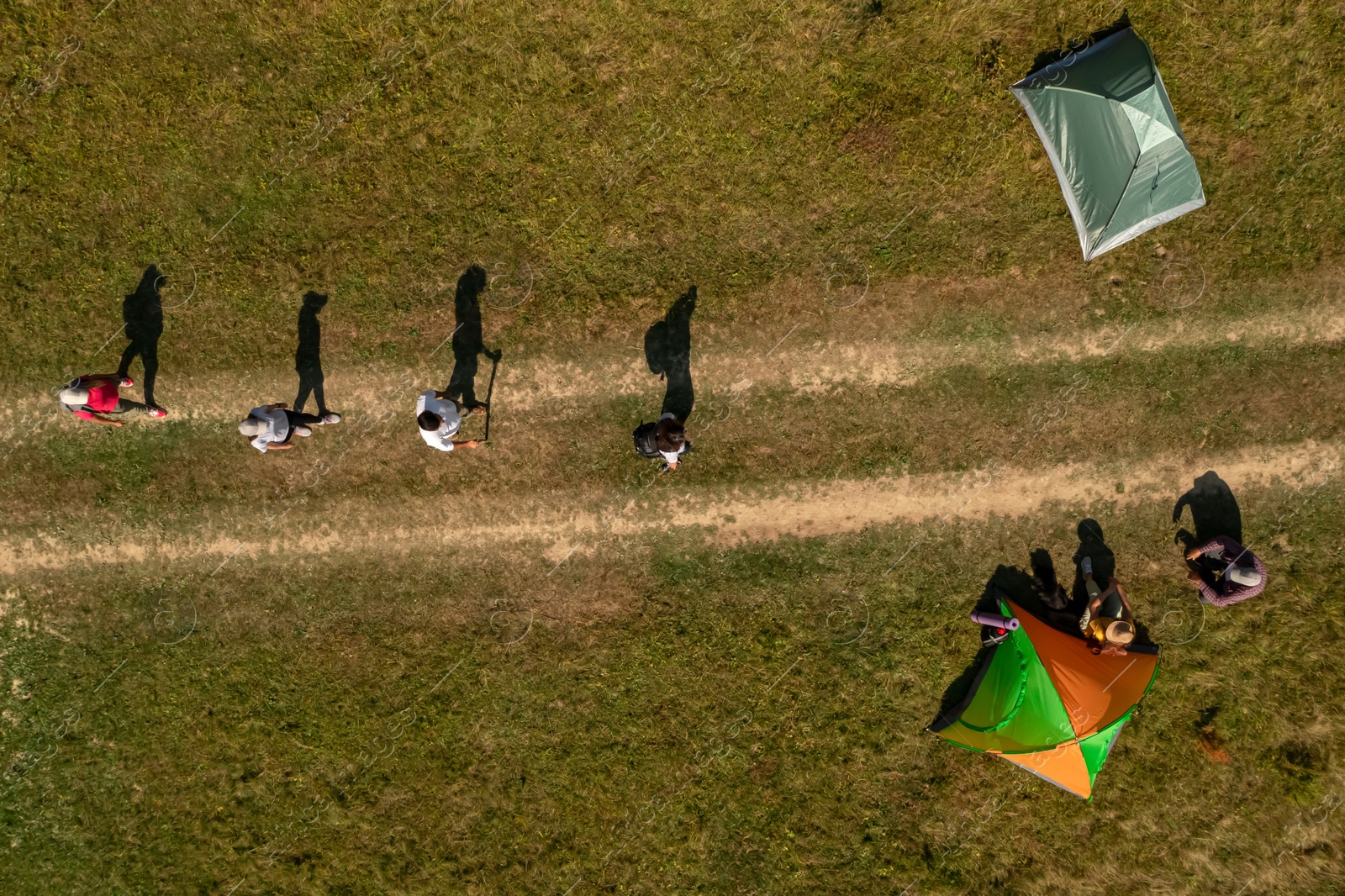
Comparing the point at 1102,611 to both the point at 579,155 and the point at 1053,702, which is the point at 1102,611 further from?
the point at 579,155

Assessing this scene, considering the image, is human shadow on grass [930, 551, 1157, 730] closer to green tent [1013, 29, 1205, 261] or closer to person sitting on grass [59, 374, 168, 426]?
green tent [1013, 29, 1205, 261]

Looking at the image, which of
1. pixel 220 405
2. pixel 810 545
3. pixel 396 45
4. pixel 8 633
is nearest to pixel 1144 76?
pixel 810 545

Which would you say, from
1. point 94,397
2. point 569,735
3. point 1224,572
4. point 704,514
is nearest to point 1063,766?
point 1224,572

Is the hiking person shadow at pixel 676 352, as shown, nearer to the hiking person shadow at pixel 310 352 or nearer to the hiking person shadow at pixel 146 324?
the hiking person shadow at pixel 310 352

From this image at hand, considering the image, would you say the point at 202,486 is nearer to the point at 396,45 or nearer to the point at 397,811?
the point at 397,811

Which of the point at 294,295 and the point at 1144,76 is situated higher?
the point at 1144,76

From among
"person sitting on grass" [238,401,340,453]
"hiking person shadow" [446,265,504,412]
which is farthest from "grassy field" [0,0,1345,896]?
"person sitting on grass" [238,401,340,453]
